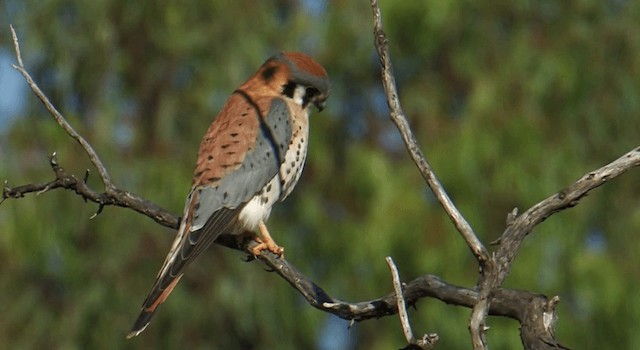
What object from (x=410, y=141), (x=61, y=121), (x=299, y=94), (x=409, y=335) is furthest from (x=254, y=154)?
(x=409, y=335)

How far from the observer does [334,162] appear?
781 centimetres

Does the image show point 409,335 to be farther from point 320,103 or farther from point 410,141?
point 320,103

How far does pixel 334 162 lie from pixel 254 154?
3609 millimetres

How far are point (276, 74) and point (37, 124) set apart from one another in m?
3.07

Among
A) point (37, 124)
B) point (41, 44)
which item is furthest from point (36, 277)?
point (41, 44)

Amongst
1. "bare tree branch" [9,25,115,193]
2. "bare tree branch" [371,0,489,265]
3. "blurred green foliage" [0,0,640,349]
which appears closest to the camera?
"bare tree branch" [371,0,489,265]

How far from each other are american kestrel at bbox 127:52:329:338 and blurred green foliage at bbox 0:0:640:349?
225 centimetres

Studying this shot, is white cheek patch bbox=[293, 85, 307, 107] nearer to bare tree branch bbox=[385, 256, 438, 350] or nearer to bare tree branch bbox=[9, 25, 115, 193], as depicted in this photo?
bare tree branch bbox=[9, 25, 115, 193]

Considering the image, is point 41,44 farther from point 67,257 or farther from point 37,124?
point 67,257

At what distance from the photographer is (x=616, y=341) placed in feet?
21.7

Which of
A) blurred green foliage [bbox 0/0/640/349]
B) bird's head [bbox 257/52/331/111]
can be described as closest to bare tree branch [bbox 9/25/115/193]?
bird's head [bbox 257/52/331/111]

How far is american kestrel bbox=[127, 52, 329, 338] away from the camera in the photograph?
3.95 m

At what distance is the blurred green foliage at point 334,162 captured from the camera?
6.77 metres

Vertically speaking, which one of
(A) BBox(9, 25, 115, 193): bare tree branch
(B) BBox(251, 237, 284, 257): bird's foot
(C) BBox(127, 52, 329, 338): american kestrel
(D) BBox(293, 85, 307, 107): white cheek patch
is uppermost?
(D) BBox(293, 85, 307, 107): white cheek patch
